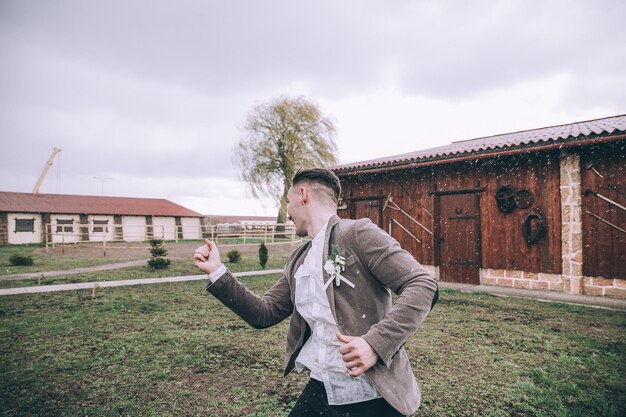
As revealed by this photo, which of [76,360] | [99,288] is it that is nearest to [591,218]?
[76,360]

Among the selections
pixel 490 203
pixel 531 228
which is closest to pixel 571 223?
pixel 531 228

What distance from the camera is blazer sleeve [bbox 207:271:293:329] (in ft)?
7.07

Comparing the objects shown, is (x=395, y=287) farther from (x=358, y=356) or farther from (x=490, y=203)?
(x=490, y=203)

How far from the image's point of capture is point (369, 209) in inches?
544

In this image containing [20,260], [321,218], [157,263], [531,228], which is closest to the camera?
[321,218]

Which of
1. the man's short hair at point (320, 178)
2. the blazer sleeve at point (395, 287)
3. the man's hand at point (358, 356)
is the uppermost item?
the man's short hair at point (320, 178)

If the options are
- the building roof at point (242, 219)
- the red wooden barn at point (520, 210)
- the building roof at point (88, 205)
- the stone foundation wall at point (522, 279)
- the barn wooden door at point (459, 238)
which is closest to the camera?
the red wooden barn at point (520, 210)

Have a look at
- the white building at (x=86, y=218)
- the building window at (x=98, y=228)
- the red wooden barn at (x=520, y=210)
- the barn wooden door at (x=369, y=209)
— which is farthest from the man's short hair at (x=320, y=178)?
the building window at (x=98, y=228)

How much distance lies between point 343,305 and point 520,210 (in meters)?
10.0

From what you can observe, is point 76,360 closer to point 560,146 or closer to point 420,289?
point 420,289

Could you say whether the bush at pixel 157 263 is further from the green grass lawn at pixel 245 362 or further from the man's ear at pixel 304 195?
the man's ear at pixel 304 195

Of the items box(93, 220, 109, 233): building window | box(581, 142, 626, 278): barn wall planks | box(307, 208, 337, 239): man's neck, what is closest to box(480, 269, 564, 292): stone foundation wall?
box(581, 142, 626, 278): barn wall planks

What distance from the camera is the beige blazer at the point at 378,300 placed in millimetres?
1584

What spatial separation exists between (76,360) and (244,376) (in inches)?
97.4
